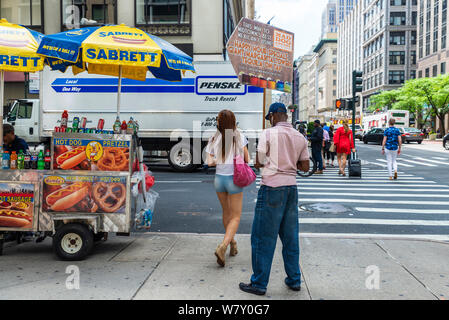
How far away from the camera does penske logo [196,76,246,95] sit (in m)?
15.4

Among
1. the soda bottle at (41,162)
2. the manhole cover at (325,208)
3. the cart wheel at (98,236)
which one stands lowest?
the manhole cover at (325,208)

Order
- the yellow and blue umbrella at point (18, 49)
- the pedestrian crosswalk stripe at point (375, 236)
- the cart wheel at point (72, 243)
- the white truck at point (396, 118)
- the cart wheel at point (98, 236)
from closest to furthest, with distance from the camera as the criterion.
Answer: the cart wheel at point (72, 243), the yellow and blue umbrella at point (18, 49), the cart wheel at point (98, 236), the pedestrian crosswalk stripe at point (375, 236), the white truck at point (396, 118)

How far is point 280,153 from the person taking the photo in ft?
13.7

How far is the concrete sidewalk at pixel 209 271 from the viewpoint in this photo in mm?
4207

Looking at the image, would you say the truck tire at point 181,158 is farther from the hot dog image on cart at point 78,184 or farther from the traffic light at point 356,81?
the hot dog image on cart at point 78,184

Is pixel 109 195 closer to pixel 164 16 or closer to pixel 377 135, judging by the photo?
pixel 164 16

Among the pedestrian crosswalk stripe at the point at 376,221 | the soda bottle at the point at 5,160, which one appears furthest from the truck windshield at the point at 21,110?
the pedestrian crosswalk stripe at the point at 376,221

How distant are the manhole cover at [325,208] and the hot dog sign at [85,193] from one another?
482 centimetres

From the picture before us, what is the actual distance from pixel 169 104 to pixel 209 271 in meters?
11.3

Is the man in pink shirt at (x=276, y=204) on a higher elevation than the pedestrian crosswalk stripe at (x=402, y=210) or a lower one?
higher
